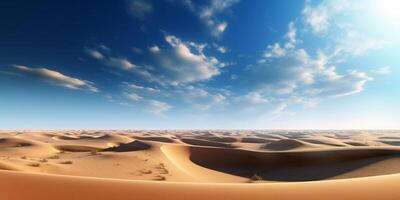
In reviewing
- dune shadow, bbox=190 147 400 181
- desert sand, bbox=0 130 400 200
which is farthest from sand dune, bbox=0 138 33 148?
dune shadow, bbox=190 147 400 181

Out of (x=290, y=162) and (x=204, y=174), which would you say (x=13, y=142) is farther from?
(x=290, y=162)

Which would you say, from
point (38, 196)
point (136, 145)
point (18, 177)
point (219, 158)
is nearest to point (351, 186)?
point (38, 196)

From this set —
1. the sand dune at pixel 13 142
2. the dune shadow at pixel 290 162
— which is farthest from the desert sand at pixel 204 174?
the sand dune at pixel 13 142

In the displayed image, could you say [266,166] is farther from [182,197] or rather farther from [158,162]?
[182,197]

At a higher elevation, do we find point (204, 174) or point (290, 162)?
point (290, 162)

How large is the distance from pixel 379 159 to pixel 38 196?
2096 centimetres

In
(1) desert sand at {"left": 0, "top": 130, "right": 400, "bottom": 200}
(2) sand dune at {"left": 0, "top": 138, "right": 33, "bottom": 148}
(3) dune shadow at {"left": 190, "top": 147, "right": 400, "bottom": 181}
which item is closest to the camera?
(1) desert sand at {"left": 0, "top": 130, "right": 400, "bottom": 200}

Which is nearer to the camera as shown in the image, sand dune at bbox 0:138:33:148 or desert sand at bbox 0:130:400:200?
desert sand at bbox 0:130:400:200

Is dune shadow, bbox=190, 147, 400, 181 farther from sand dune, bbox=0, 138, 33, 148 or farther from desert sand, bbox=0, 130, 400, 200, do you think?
sand dune, bbox=0, 138, 33, 148

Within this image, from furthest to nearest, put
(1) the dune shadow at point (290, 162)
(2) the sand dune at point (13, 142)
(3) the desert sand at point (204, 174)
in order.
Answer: (2) the sand dune at point (13, 142)
(1) the dune shadow at point (290, 162)
(3) the desert sand at point (204, 174)

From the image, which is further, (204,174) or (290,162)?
(290,162)

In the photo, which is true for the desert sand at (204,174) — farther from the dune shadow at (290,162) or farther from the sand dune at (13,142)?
the sand dune at (13,142)

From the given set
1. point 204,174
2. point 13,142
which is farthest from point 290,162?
point 13,142

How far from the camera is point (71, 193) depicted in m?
5.40
